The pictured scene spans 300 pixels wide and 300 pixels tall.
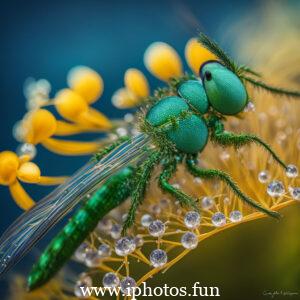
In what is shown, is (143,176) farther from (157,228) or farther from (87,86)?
(87,86)

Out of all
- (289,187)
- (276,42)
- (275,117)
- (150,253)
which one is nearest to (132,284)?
(150,253)

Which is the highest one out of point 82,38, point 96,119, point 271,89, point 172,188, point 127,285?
point 82,38

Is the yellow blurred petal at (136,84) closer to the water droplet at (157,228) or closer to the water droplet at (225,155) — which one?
the water droplet at (225,155)

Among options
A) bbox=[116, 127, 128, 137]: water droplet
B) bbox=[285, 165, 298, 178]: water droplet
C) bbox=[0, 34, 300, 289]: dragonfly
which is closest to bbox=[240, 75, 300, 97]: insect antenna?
bbox=[0, 34, 300, 289]: dragonfly

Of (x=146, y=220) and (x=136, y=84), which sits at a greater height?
(x=136, y=84)

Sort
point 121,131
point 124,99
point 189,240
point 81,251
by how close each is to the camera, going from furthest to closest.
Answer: point 124,99 < point 121,131 < point 81,251 < point 189,240

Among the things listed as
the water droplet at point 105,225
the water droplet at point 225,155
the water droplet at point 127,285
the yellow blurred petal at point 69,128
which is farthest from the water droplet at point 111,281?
the yellow blurred petal at point 69,128

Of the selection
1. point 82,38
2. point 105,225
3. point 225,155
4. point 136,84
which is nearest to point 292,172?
point 225,155

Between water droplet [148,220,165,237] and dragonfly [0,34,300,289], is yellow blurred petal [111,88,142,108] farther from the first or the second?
water droplet [148,220,165,237]
